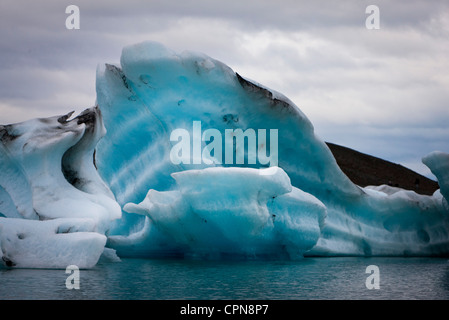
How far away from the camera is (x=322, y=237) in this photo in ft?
31.4

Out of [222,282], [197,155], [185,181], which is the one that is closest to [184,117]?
[197,155]

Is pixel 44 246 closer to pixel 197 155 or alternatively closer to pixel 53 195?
pixel 53 195

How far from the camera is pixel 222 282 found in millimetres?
5426

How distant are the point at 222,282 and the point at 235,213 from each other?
1.72 meters

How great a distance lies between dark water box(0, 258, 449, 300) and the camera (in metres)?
4.69

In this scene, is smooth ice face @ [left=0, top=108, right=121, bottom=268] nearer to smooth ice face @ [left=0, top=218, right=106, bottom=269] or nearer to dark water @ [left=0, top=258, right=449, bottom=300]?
smooth ice face @ [left=0, top=218, right=106, bottom=269]

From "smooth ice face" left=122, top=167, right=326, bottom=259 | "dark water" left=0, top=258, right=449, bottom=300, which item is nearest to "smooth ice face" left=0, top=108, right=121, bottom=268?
"dark water" left=0, top=258, right=449, bottom=300

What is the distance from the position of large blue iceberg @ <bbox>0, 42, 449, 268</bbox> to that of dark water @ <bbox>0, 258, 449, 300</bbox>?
0.59m

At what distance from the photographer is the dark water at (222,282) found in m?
4.69

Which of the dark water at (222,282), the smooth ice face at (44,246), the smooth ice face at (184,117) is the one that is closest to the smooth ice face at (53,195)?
the smooth ice face at (44,246)
